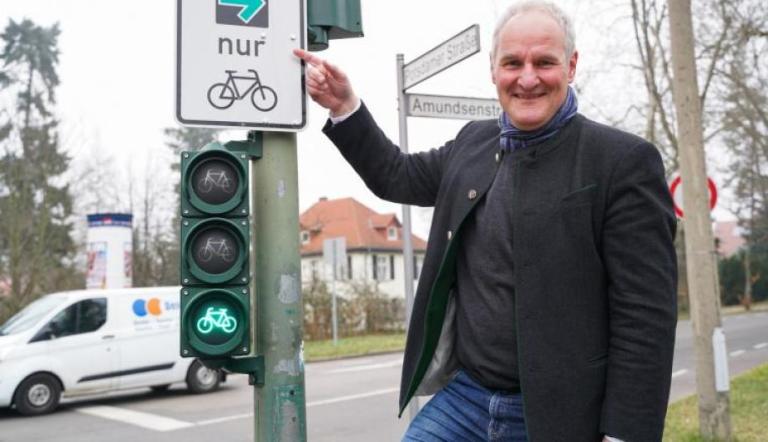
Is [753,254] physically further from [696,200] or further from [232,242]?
[232,242]

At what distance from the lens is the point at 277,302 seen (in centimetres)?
304

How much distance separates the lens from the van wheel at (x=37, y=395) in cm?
1101

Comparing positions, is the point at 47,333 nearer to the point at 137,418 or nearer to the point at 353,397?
the point at 137,418

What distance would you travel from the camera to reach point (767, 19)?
47.2ft

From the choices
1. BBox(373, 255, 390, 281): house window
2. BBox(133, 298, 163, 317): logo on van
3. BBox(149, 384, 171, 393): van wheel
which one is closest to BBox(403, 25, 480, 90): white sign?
BBox(133, 298, 163, 317): logo on van

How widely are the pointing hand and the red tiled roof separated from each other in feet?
165

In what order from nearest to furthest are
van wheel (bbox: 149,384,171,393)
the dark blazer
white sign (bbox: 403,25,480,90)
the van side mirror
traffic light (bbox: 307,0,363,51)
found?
1. the dark blazer
2. traffic light (bbox: 307,0,363,51)
3. white sign (bbox: 403,25,480,90)
4. the van side mirror
5. van wheel (bbox: 149,384,171,393)

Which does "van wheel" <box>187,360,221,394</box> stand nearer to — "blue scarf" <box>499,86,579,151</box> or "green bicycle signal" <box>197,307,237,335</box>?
"green bicycle signal" <box>197,307,237,335</box>

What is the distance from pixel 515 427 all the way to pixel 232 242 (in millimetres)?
1282

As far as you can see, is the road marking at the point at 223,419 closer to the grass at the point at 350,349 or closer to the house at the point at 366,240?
the grass at the point at 350,349

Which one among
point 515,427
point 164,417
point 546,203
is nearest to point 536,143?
point 546,203

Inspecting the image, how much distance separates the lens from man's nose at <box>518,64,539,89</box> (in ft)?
7.41

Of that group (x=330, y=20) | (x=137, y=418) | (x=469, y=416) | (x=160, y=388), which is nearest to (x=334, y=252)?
(x=160, y=388)

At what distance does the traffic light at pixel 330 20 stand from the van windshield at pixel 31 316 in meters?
9.90
